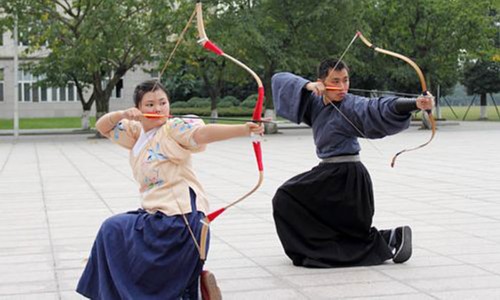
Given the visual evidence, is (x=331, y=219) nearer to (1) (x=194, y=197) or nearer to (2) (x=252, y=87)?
(1) (x=194, y=197)

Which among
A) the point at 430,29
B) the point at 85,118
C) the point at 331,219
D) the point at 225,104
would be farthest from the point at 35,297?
the point at 225,104

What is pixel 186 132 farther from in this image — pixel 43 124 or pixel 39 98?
pixel 39 98

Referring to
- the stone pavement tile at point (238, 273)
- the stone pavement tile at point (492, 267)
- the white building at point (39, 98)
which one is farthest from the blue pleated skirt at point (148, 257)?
the white building at point (39, 98)

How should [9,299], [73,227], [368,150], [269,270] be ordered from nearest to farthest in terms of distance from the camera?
[9,299] < [269,270] < [73,227] < [368,150]

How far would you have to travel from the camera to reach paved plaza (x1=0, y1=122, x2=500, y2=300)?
545 cm

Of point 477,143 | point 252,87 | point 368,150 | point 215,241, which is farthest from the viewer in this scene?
point 252,87

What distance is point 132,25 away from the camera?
2598 cm

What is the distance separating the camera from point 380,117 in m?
5.72

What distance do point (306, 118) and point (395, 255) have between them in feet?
4.07

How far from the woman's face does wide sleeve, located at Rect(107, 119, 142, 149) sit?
0.95 ft

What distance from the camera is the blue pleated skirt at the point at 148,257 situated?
14.6ft

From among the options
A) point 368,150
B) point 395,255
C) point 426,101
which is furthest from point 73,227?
point 368,150

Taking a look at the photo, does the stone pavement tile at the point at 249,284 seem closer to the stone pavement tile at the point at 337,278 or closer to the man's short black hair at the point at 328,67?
the stone pavement tile at the point at 337,278

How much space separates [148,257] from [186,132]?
0.72m
